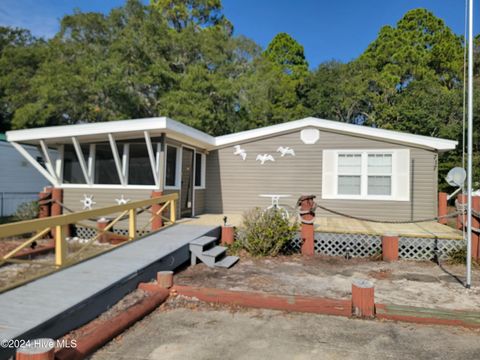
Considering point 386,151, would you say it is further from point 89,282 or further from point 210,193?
point 89,282

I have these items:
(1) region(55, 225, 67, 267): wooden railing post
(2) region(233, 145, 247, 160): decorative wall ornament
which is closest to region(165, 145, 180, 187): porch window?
(2) region(233, 145, 247, 160): decorative wall ornament

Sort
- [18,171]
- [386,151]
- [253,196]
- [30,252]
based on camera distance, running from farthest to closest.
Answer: [18,171], [253,196], [386,151], [30,252]

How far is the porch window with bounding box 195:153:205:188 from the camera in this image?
925 centimetres

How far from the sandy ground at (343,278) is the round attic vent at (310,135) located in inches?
149

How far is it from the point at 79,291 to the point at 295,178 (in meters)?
6.70

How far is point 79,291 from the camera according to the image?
3.21 m

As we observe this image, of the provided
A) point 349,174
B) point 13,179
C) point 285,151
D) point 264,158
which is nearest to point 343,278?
point 349,174

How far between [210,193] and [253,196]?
1296mm

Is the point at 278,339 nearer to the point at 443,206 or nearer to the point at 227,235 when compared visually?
A: the point at 227,235

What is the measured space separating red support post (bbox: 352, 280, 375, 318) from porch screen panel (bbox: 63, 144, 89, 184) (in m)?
7.04

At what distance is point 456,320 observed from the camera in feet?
10.1

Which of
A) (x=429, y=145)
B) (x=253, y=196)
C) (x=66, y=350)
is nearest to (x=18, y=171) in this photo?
(x=253, y=196)

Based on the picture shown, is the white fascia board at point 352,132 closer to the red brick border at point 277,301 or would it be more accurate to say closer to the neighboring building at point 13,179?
the red brick border at point 277,301

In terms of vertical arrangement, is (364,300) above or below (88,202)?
below
